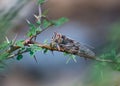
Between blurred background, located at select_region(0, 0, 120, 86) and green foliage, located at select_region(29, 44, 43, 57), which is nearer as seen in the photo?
green foliage, located at select_region(29, 44, 43, 57)

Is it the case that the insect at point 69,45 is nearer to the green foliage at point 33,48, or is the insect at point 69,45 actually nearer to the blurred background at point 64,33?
the green foliage at point 33,48

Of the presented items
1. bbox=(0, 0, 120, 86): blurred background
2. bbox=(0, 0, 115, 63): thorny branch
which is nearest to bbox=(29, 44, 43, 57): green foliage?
bbox=(0, 0, 115, 63): thorny branch

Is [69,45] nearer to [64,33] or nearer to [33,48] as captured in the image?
[33,48]

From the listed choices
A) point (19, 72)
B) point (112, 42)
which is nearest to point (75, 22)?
point (19, 72)

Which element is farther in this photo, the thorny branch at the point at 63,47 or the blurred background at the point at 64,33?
the blurred background at the point at 64,33

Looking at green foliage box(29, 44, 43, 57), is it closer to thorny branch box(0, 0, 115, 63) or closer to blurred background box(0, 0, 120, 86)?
thorny branch box(0, 0, 115, 63)

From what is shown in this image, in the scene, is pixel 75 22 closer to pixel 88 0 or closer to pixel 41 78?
pixel 88 0

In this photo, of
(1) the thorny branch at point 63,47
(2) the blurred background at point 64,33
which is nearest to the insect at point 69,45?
(1) the thorny branch at point 63,47

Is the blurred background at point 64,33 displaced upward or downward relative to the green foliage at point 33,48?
downward
